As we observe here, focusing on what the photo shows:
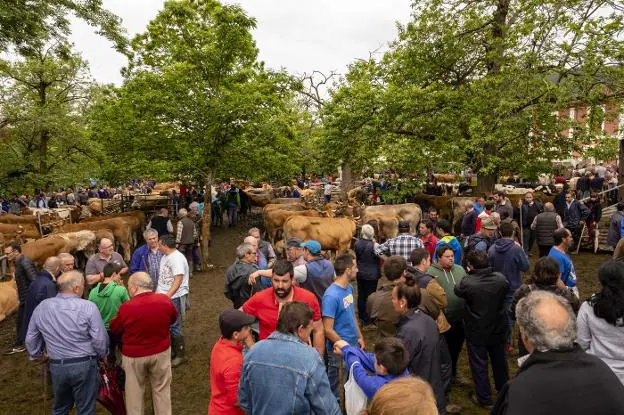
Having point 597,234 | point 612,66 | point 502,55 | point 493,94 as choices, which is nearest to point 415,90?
point 493,94

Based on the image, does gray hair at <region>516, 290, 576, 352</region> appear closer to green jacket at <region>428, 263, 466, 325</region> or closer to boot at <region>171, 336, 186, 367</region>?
green jacket at <region>428, 263, 466, 325</region>

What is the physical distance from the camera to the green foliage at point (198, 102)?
12391 mm

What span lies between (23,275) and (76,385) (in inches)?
152

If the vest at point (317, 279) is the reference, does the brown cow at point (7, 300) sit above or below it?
below

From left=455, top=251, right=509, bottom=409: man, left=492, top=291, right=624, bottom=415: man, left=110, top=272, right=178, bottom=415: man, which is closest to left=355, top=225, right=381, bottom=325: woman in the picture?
left=455, top=251, right=509, bottom=409: man

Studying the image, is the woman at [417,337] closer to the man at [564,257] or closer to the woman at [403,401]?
the woman at [403,401]

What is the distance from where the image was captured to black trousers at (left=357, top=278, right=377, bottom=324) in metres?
7.95

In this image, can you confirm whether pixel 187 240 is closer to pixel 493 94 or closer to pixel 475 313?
pixel 475 313

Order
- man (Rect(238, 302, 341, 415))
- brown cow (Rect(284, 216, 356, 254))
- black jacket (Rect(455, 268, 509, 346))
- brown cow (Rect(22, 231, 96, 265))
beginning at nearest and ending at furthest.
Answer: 1. man (Rect(238, 302, 341, 415))
2. black jacket (Rect(455, 268, 509, 346))
3. brown cow (Rect(22, 231, 96, 265))
4. brown cow (Rect(284, 216, 356, 254))

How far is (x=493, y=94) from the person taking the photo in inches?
603

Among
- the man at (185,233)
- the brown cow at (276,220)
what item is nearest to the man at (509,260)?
the man at (185,233)

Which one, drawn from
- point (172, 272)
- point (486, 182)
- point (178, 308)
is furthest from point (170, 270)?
point (486, 182)

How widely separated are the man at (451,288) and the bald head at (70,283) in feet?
13.1

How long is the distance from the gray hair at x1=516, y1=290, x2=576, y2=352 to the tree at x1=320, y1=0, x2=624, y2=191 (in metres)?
12.8
